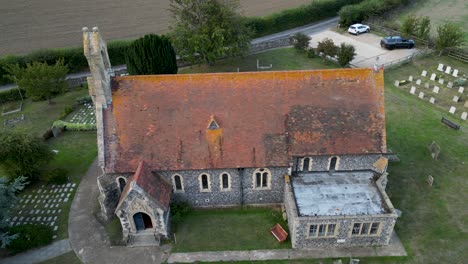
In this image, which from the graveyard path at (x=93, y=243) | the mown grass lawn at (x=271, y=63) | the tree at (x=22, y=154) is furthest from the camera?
the mown grass lawn at (x=271, y=63)

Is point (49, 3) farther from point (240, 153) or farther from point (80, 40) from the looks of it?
point (240, 153)

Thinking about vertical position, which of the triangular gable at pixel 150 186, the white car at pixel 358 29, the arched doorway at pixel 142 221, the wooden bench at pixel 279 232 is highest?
the white car at pixel 358 29

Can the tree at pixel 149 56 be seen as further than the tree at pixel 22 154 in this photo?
Yes

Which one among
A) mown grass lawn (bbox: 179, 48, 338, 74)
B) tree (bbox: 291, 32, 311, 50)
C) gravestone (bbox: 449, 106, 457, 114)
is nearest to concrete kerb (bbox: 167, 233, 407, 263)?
gravestone (bbox: 449, 106, 457, 114)

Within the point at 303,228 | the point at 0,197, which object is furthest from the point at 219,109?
the point at 0,197

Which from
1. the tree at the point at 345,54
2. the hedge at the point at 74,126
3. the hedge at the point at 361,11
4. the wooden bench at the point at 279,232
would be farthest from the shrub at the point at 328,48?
the hedge at the point at 74,126

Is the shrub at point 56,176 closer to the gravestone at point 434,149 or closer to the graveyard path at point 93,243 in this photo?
the graveyard path at point 93,243
